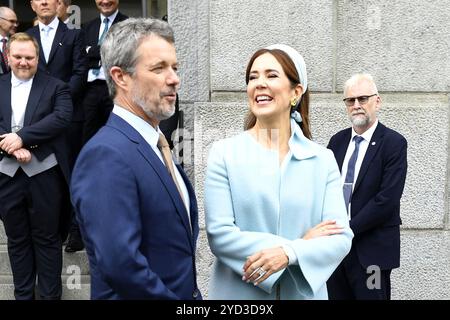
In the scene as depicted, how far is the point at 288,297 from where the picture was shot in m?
2.38

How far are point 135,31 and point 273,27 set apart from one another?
2.77 metres

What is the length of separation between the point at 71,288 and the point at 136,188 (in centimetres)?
312

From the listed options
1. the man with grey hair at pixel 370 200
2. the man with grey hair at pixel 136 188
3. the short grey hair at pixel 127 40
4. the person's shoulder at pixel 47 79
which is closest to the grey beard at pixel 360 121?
the man with grey hair at pixel 370 200

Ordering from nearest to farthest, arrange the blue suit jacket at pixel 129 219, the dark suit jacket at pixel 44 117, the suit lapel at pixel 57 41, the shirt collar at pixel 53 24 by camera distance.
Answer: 1. the blue suit jacket at pixel 129 219
2. the dark suit jacket at pixel 44 117
3. the suit lapel at pixel 57 41
4. the shirt collar at pixel 53 24

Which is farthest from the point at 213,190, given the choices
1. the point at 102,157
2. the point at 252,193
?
the point at 102,157

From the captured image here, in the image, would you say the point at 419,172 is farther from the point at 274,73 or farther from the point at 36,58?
the point at 36,58

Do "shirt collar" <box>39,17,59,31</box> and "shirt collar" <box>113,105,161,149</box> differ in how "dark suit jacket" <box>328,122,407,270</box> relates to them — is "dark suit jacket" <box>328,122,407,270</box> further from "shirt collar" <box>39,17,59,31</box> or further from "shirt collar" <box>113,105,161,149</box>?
"shirt collar" <box>39,17,59,31</box>

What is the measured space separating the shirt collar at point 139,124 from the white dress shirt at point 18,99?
99.8 inches

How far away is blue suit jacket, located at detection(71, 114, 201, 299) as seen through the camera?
1831mm

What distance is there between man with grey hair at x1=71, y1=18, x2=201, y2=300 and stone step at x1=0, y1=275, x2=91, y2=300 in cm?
277

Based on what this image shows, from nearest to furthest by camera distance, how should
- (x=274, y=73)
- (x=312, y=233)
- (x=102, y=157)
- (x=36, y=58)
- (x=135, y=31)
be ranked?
(x=102, y=157) → (x=135, y=31) → (x=312, y=233) → (x=274, y=73) → (x=36, y=58)

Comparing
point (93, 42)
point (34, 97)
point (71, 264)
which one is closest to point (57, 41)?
point (93, 42)

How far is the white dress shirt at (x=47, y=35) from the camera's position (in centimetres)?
511

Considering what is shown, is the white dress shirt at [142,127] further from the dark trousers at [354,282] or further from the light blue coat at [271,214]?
the dark trousers at [354,282]
